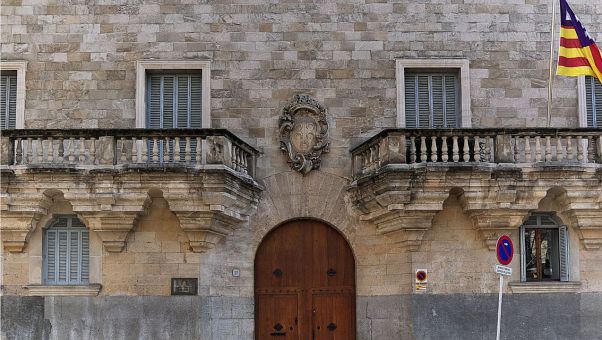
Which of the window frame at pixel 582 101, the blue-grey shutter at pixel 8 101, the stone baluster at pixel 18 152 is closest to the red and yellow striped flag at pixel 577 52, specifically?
the window frame at pixel 582 101

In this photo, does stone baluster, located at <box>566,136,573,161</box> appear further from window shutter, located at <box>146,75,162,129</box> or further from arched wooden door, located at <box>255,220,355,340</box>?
window shutter, located at <box>146,75,162,129</box>

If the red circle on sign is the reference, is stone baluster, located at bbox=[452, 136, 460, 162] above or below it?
above

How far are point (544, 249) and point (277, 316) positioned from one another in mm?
5475

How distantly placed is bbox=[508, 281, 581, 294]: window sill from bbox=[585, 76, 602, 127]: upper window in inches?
140

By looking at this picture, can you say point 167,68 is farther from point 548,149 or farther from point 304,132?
point 548,149

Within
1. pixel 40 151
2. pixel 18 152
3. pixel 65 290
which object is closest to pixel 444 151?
pixel 40 151

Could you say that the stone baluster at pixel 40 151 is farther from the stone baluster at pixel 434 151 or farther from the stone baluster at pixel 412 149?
the stone baluster at pixel 434 151

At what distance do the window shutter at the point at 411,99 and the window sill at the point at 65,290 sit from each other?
7.06 meters

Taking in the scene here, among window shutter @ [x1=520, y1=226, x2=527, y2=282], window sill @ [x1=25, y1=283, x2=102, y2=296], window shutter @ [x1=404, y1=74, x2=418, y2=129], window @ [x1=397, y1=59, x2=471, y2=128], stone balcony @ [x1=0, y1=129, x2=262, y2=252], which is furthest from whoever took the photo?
window shutter @ [x1=404, y1=74, x2=418, y2=129]

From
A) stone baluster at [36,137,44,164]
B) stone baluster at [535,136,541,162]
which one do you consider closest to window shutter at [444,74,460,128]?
stone baluster at [535,136,541,162]

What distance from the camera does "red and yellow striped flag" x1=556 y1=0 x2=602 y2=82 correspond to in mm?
14625

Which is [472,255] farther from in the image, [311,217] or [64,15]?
[64,15]

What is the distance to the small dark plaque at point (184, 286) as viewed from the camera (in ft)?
48.8

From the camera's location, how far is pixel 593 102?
1641 cm
